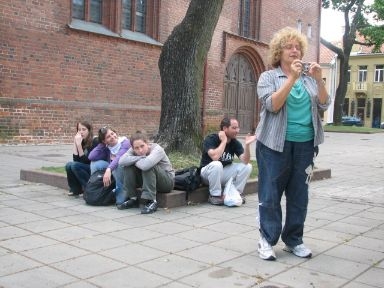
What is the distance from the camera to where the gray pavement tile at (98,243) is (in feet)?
15.9

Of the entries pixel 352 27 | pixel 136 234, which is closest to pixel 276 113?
pixel 136 234

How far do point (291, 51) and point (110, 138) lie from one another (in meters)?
3.38

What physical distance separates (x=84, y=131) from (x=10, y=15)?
8185 mm

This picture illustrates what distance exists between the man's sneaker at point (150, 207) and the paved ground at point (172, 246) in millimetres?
78

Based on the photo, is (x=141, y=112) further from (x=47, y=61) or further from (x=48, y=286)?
(x=48, y=286)


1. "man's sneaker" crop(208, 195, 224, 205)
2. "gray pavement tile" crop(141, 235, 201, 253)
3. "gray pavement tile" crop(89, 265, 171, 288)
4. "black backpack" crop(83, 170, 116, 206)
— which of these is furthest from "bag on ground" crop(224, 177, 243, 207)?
"gray pavement tile" crop(89, 265, 171, 288)

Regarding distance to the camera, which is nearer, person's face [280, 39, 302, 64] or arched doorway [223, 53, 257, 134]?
person's face [280, 39, 302, 64]

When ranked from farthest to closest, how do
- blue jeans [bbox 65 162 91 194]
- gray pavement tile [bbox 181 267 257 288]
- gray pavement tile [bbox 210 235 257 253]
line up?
blue jeans [bbox 65 162 91 194]
gray pavement tile [bbox 210 235 257 253]
gray pavement tile [bbox 181 267 257 288]

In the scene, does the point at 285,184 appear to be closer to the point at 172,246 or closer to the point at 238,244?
the point at 238,244

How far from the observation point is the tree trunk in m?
9.37

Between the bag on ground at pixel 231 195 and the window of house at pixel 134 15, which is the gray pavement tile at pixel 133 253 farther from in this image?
the window of house at pixel 134 15

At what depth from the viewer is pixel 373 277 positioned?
419 centimetres

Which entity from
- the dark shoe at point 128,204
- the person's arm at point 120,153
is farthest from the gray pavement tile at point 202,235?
the person's arm at point 120,153

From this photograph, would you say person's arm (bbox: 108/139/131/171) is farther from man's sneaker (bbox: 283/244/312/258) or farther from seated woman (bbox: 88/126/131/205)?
man's sneaker (bbox: 283/244/312/258)
